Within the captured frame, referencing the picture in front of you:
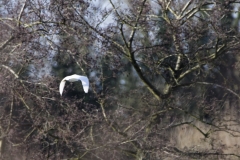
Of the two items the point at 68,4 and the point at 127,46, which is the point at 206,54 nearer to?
the point at 127,46

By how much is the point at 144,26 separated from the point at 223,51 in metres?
1.44

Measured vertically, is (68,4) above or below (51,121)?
above

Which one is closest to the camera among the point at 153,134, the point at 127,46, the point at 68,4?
→ the point at 68,4

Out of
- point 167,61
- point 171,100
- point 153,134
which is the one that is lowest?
point 153,134

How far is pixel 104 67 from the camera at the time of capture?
10.1 metres

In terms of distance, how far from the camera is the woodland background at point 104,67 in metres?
9.05

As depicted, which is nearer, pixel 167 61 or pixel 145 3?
pixel 145 3

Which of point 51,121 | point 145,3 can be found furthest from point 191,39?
point 51,121

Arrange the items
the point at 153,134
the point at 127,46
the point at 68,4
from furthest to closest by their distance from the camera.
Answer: the point at 153,134 → the point at 127,46 → the point at 68,4

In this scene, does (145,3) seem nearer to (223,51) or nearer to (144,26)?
(144,26)

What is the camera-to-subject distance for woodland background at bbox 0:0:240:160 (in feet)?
29.7

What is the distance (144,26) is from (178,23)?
547 mm

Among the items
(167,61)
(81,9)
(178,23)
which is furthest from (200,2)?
(81,9)

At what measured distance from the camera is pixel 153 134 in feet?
32.3
